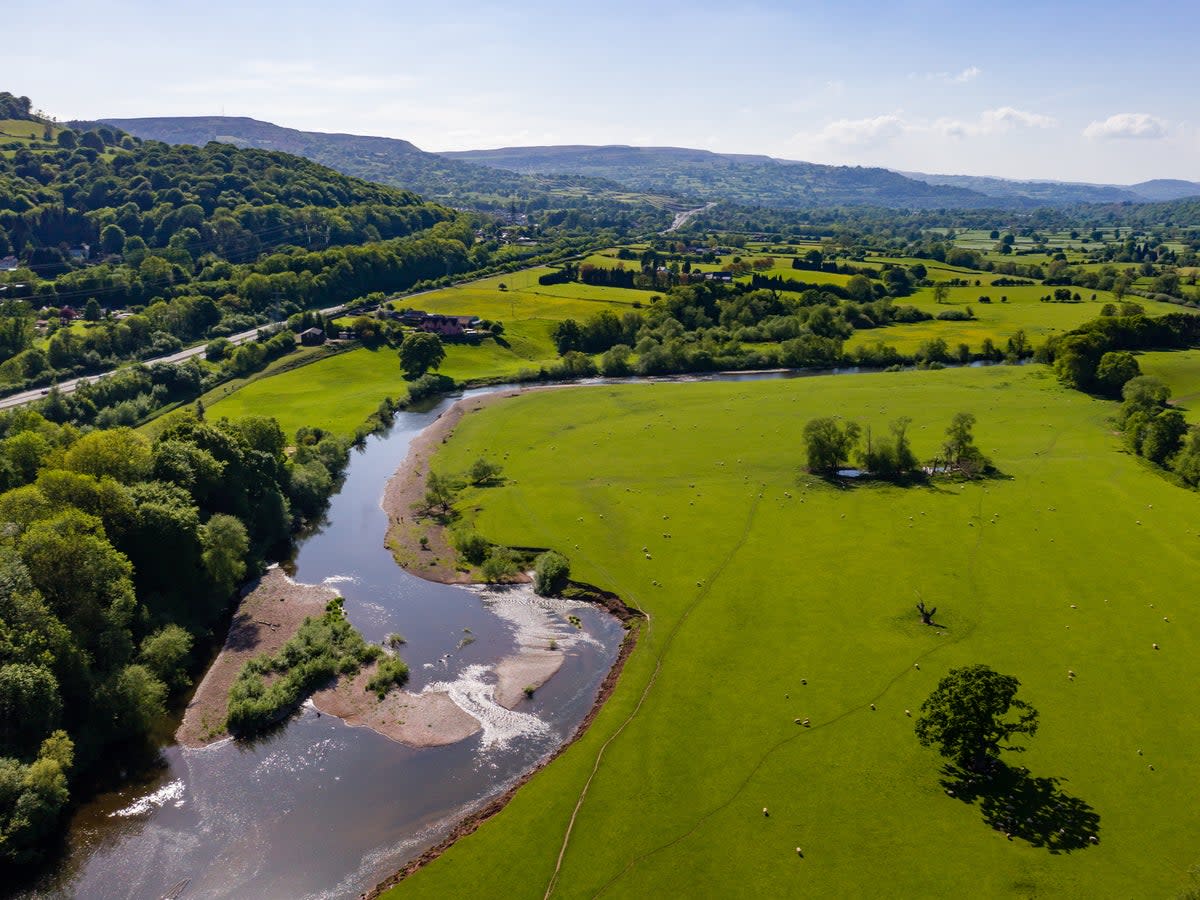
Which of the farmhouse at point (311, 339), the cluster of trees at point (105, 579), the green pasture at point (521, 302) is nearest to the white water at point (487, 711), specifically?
the cluster of trees at point (105, 579)

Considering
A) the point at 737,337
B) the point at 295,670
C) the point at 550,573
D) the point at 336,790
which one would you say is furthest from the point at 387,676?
the point at 737,337

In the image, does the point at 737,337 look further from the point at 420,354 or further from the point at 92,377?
the point at 92,377

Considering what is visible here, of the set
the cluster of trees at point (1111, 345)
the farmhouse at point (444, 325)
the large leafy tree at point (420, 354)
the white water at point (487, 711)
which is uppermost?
the cluster of trees at point (1111, 345)

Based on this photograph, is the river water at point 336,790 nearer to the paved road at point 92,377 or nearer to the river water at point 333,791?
the river water at point 333,791

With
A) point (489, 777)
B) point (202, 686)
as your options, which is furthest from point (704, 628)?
point (202, 686)

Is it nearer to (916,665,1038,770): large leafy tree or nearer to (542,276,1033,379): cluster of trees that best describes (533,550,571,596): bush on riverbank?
(916,665,1038,770): large leafy tree

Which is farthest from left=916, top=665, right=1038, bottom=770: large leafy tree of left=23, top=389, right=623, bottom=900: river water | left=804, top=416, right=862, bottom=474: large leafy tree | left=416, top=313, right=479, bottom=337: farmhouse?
left=416, top=313, right=479, bottom=337: farmhouse
